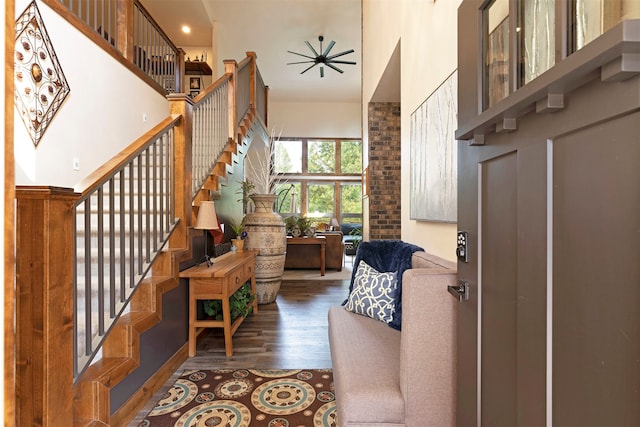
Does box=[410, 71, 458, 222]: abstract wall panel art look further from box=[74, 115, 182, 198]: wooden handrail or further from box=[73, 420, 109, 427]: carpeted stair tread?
box=[73, 420, 109, 427]: carpeted stair tread

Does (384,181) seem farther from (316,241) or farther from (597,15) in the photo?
(597,15)

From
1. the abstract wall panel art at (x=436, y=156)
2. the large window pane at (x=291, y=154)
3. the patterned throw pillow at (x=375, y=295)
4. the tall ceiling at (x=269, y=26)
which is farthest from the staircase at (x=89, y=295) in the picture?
the large window pane at (x=291, y=154)

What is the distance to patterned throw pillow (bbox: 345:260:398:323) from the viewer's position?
7.09 feet

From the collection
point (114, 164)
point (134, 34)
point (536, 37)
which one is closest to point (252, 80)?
point (134, 34)

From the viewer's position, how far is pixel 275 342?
296 cm

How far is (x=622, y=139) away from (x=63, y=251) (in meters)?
1.72

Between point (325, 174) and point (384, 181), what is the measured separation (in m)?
6.09

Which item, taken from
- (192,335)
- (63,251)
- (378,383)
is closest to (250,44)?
(192,335)

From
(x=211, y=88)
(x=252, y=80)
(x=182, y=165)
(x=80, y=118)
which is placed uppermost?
(x=252, y=80)

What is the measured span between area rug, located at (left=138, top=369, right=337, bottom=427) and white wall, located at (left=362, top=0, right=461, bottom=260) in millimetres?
1178

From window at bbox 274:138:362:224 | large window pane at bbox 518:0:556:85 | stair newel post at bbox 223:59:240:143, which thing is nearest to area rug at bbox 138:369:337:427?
large window pane at bbox 518:0:556:85

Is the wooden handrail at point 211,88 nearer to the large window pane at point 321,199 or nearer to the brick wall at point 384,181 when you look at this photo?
the brick wall at point 384,181

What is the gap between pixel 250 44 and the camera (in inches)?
284

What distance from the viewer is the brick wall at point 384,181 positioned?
4023mm
